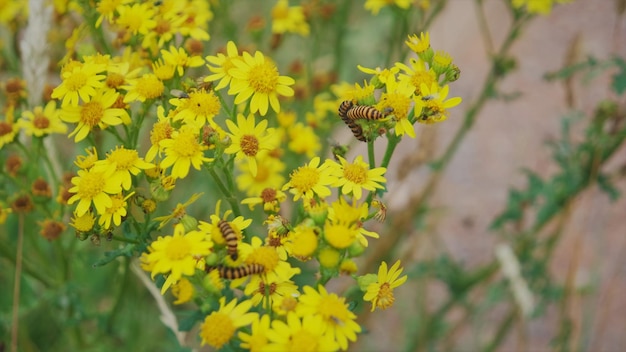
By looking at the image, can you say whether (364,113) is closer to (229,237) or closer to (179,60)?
(229,237)

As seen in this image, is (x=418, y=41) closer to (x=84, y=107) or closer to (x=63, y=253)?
(x=84, y=107)

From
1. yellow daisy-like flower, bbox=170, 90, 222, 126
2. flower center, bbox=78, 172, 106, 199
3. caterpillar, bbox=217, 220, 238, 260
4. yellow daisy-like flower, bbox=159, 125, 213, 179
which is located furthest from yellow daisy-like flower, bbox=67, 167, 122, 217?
caterpillar, bbox=217, 220, 238, 260

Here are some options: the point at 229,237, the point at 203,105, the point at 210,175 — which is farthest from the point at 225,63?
the point at 229,237

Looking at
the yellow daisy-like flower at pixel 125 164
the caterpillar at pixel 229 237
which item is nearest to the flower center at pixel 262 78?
the yellow daisy-like flower at pixel 125 164

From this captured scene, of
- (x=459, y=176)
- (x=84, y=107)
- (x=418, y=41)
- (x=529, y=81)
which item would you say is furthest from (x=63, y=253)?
(x=529, y=81)

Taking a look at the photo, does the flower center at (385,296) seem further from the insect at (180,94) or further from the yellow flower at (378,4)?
the yellow flower at (378,4)

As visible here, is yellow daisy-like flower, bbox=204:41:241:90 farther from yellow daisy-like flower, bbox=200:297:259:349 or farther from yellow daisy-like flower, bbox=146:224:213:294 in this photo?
yellow daisy-like flower, bbox=200:297:259:349
